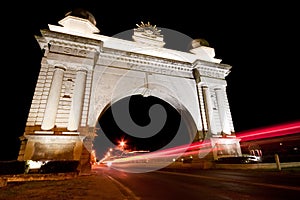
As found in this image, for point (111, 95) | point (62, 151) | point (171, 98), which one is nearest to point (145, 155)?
point (171, 98)

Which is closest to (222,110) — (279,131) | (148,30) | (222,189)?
(279,131)

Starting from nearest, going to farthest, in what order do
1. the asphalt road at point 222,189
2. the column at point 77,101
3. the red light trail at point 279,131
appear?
1. the asphalt road at point 222,189
2. the column at point 77,101
3. the red light trail at point 279,131

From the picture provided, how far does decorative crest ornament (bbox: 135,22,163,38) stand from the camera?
23469mm

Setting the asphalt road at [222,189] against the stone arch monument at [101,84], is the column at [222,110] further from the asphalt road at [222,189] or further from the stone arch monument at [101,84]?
the asphalt road at [222,189]

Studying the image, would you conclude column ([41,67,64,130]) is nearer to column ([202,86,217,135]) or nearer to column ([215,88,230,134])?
column ([202,86,217,135])

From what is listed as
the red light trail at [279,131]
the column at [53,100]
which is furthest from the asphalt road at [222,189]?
the red light trail at [279,131]

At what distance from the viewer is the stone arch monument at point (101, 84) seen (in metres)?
15.3

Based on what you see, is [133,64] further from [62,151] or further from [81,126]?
[62,151]

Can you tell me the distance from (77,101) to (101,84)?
135 inches

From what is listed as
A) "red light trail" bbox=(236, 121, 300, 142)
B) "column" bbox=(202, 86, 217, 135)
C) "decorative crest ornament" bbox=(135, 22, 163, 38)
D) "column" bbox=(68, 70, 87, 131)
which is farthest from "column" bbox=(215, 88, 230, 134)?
"column" bbox=(68, 70, 87, 131)

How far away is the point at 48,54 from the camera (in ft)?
57.4

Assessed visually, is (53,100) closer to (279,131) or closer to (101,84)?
(101,84)

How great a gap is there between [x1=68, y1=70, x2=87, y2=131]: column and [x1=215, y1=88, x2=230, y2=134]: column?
15.2 m

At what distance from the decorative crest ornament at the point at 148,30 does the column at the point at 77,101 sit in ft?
31.0
